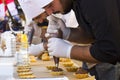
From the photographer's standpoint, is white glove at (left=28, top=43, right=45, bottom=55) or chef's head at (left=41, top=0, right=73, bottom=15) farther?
white glove at (left=28, top=43, right=45, bottom=55)

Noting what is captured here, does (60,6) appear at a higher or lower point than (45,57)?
higher

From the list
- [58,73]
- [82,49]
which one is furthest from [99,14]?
[58,73]

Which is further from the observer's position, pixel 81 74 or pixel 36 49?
pixel 36 49

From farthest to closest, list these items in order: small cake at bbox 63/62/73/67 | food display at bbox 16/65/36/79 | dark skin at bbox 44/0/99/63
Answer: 1. small cake at bbox 63/62/73/67
2. food display at bbox 16/65/36/79
3. dark skin at bbox 44/0/99/63

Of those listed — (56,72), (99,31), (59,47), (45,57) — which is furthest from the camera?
(45,57)

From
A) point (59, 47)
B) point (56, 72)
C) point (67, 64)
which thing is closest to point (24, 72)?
point (56, 72)

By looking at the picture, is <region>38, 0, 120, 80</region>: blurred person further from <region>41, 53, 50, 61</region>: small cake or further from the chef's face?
<region>41, 53, 50, 61</region>: small cake

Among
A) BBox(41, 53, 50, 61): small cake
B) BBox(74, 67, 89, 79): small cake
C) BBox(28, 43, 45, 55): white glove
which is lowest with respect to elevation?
BBox(74, 67, 89, 79): small cake

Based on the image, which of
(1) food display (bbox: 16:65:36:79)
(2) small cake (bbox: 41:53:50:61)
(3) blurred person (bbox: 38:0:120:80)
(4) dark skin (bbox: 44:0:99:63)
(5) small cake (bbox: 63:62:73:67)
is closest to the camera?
(3) blurred person (bbox: 38:0:120:80)

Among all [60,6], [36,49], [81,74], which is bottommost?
[81,74]

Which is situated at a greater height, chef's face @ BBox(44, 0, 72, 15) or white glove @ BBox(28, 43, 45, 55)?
chef's face @ BBox(44, 0, 72, 15)

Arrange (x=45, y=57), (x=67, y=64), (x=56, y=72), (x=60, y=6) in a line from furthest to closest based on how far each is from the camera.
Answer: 1. (x=45, y=57)
2. (x=67, y=64)
3. (x=56, y=72)
4. (x=60, y=6)

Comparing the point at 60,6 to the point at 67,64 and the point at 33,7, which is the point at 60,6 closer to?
the point at 33,7

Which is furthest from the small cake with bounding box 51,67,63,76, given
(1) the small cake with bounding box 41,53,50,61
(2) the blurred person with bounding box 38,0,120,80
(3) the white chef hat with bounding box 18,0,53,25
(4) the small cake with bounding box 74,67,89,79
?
(1) the small cake with bounding box 41,53,50,61
